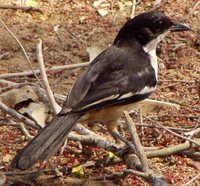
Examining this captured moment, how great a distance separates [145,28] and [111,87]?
62cm

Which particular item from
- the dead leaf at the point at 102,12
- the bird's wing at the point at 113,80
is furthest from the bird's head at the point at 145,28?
the dead leaf at the point at 102,12

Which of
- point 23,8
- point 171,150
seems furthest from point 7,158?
point 23,8

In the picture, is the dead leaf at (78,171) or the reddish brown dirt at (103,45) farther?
the reddish brown dirt at (103,45)

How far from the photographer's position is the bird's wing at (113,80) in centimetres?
432

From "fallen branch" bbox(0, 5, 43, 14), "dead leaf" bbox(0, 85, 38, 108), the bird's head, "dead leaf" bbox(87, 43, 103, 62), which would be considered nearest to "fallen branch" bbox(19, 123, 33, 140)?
"dead leaf" bbox(0, 85, 38, 108)

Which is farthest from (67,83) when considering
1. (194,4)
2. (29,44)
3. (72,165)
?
(194,4)

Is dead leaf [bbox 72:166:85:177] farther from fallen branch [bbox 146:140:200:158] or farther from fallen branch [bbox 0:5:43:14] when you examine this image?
fallen branch [bbox 0:5:43:14]

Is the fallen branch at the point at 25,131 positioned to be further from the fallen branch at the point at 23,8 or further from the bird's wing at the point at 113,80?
the fallen branch at the point at 23,8

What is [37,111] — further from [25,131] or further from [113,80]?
[113,80]

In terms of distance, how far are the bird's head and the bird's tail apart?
847 millimetres

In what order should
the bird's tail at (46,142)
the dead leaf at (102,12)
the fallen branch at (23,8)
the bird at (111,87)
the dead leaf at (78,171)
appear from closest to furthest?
the bird's tail at (46,142)
the bird at (111,87)
the dead leaf at (78,171)
the fallen branch at (23,8)
the dead leaf at (102,12)

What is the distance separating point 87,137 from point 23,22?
208 centimetres

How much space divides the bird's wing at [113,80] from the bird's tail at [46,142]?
9 centimetres

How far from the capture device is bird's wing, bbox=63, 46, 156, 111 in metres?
4.32
